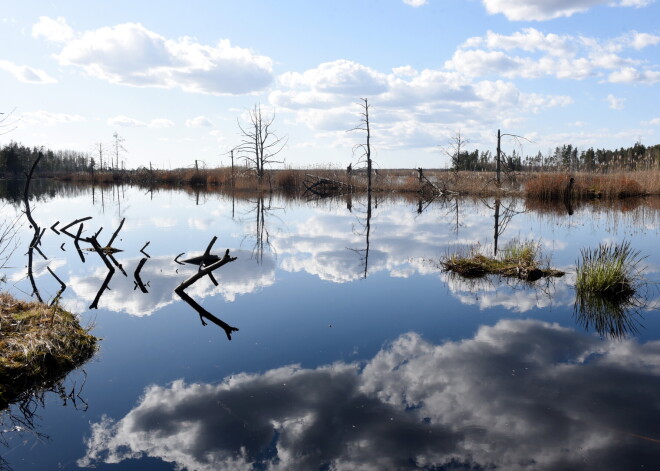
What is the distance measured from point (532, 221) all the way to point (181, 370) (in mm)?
18895

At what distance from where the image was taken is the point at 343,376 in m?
6.16

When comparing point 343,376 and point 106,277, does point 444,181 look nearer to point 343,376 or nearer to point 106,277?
point 106,277

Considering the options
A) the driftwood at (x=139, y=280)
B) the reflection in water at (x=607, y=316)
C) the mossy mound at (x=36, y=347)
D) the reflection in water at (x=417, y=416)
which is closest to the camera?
the reflection in water at (x=417, y=416)

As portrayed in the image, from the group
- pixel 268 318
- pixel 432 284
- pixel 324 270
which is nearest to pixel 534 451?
pixel 268 318

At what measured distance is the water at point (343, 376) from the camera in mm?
4570

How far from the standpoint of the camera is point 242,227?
21.2 metres

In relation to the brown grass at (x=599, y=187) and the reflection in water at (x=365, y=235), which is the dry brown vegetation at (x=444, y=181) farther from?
the reflection in water at (x=365, y=235)

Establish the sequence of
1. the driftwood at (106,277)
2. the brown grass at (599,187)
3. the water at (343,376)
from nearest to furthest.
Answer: the water at (343,376) → the driftwood at (106,277) → the brown grass at (599,187)

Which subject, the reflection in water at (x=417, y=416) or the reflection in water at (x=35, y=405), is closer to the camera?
the reflection in water at (x=417, y=416)

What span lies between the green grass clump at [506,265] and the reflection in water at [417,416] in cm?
440

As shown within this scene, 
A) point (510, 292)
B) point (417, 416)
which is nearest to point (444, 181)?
point (510, 292)

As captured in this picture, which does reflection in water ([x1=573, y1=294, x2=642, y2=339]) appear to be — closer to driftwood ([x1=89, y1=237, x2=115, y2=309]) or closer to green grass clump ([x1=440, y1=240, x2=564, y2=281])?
green grass clump ([x1=440, y1=240, x2=564, y2=281])

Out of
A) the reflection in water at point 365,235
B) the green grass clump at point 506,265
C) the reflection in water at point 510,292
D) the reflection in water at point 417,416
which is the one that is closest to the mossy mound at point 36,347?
the reflection in water at point 417,416

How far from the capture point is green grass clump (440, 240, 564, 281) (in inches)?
447
